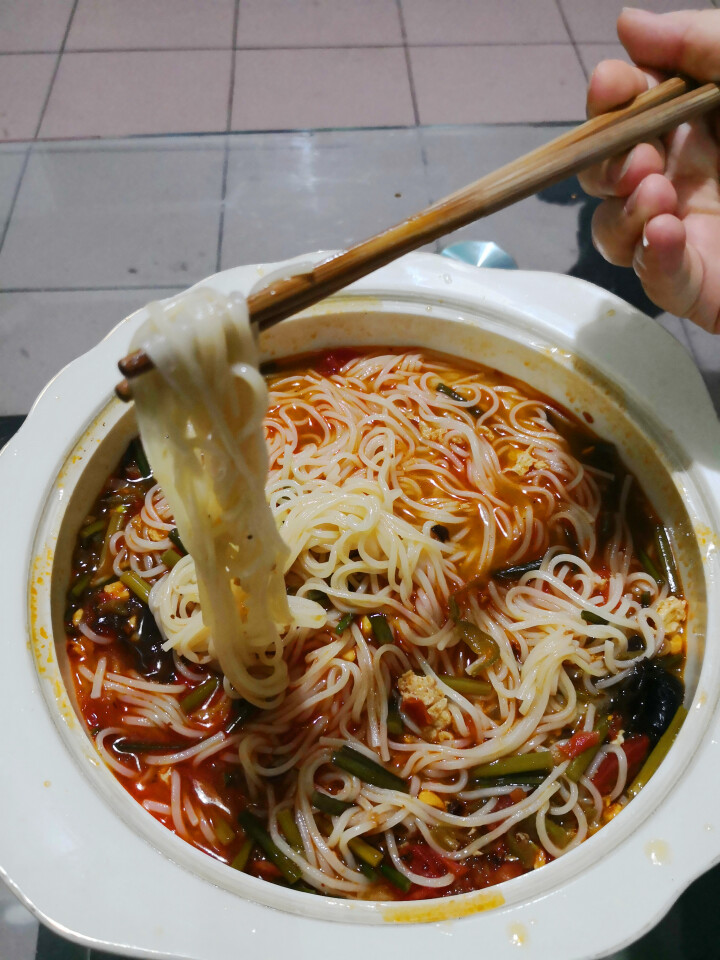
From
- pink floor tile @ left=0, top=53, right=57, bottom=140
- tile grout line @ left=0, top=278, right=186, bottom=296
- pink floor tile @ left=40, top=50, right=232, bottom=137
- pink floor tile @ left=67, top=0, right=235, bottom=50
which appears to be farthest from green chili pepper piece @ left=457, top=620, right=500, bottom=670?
pink floor tile @ left=67, top=0, right=235, bottom=50

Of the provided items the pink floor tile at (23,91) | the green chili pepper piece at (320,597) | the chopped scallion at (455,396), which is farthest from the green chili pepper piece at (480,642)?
the pink floor tile at (23,91)

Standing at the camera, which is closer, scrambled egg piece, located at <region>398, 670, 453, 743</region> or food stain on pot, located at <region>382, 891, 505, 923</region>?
food stain on pot, located at <region>382, 891, 505, 923</region>

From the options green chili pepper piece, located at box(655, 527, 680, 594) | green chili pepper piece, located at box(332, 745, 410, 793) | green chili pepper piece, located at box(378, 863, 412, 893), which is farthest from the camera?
green chili pepper piece, located at box(655, 527, 680, 594)

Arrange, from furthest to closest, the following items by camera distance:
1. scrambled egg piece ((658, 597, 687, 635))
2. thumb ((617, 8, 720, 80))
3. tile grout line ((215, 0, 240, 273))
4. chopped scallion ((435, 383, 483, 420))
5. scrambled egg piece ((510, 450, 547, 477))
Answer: tile grout line ((215, 0, 240, 273)) < chopped scallion ((435, 383, 483, 420)) < scrambled egg piece ((510, 450, 547, 477)) < scrambled egg piece ((658, 597, 687, 635)) < thumb ((617, 8, 720, 80))

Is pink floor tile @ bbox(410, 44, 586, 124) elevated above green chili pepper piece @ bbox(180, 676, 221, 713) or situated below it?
above

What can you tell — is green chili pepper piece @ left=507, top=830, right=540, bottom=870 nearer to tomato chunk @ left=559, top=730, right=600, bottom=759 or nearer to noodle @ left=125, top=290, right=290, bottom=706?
tomato chunk @ left=559, top=730, right=600, bottom=759

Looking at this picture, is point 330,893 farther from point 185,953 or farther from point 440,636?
point 440,636

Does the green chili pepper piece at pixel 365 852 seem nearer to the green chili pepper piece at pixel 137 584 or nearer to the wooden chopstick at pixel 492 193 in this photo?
the green chili pepper piece at pixel 137 584

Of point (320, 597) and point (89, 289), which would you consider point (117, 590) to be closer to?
point (320, 597)
